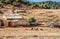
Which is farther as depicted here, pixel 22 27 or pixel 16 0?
pixel 16 0

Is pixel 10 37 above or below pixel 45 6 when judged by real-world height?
above

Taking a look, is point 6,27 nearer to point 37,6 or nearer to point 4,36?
point 4,36

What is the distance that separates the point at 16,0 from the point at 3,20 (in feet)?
62.8

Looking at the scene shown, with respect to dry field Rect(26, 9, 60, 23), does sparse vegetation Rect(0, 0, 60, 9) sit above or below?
below

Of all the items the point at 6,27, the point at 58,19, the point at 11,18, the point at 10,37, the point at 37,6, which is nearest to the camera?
the point at 10,37

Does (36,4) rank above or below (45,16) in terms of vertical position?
below

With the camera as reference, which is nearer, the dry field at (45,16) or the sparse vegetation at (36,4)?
the dry field at (45,16)

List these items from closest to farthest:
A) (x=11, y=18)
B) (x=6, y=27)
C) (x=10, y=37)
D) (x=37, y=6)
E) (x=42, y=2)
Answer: (x=10, y=37) < (x=6, y=27) < (x=11, y=18) < (x=37, y=6) < (x=42, y=2)

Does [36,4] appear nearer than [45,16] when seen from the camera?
No

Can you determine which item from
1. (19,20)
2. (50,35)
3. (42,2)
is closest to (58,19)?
(19,20)

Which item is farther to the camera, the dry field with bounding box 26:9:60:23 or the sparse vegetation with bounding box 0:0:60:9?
the sparse vegetation with bounding box 0:0:60:9

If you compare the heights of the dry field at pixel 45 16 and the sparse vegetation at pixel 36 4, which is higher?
the dry field at pixel 45 16

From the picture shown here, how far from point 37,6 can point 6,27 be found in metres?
19.8

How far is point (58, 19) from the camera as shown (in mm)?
24125
